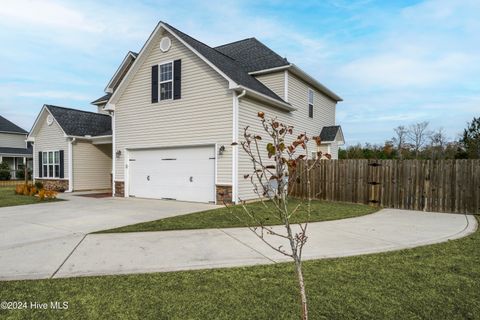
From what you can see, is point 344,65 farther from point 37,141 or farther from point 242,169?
point 37,141

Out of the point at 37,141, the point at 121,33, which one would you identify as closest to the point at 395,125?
the point at 121,33

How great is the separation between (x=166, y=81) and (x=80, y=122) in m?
8.71

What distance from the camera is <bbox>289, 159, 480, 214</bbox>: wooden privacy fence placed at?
31.4ft

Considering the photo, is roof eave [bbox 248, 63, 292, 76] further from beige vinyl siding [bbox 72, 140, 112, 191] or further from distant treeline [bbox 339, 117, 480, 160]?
beige vinyl siding [bbox 72, 140, 112, 191]

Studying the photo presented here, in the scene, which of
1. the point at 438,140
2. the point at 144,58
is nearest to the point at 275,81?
the point at 144,58

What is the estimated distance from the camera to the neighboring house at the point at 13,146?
30.9 m

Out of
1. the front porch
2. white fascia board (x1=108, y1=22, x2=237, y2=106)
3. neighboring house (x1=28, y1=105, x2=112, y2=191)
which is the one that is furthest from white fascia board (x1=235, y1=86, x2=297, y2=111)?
the front porch

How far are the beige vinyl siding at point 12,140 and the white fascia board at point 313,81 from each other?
1318 inches

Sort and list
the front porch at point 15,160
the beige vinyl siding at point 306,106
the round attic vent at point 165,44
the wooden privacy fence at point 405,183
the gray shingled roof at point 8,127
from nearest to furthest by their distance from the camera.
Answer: the wooden privacy fence at point 405,183, the round attic vent at point 165,44, the beige vinyl siding at point 306,106, the front porch at point 15,160, the gray shingled roof at point 8,127

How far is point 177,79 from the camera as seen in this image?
1204 cm

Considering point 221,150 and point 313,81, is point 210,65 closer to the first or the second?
point 221,150

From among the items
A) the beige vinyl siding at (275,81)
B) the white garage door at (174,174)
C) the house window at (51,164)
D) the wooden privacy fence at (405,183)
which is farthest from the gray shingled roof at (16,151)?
the wooden privacy fence at (405,183)

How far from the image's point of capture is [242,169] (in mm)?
10867

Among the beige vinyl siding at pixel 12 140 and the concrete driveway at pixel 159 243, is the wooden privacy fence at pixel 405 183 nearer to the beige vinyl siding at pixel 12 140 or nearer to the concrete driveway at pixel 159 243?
the concrete driveway at pixel 159 243
